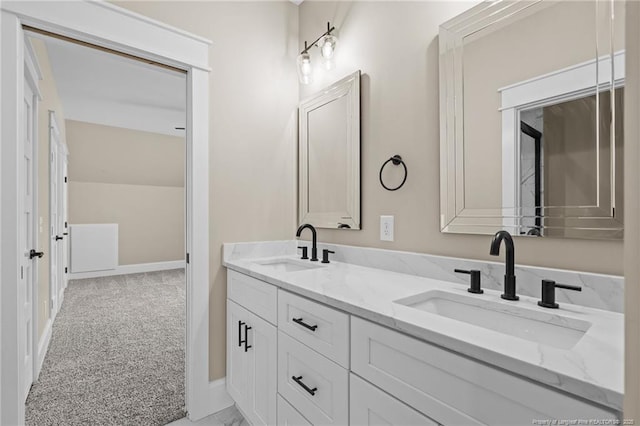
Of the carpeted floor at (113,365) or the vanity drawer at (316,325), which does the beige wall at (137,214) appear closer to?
the carpeted floor at (113,365)

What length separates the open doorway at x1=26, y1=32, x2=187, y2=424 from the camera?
79.0 inches

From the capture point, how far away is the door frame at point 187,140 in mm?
1335

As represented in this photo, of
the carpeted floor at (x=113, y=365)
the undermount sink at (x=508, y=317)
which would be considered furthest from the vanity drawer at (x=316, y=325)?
the carpeted floor at (x=113, y=365)

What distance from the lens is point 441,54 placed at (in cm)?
140

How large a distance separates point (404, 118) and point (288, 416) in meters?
1.41

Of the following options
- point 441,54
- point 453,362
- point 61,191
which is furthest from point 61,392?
point 61,191

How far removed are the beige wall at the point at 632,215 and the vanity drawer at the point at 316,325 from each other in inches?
28.4

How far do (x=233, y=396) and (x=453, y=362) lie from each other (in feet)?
4.79

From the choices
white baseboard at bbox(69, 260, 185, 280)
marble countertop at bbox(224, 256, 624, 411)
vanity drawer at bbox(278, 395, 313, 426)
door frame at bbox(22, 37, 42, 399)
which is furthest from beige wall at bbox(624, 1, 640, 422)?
white baseboard at bbox(69, 260, 185, 280)

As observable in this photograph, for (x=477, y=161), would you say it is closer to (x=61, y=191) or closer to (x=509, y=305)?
(x=509, y=305)

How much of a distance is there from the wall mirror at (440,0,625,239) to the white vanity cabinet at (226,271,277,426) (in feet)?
2.94

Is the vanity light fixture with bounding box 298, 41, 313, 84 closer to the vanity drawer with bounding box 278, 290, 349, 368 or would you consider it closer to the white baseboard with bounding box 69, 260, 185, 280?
the vanity drawer with bounding box 278, 290, 349, 368

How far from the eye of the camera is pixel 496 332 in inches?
30.4

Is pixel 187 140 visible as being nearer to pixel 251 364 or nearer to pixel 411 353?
pixel 251 364
